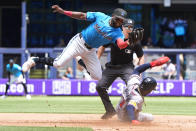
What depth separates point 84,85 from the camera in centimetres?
2173

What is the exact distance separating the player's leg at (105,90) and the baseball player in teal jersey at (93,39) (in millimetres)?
298

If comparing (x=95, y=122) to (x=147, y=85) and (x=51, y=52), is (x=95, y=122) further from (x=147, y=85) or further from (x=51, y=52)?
(x=51, y=52)

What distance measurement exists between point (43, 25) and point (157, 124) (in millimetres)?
19469

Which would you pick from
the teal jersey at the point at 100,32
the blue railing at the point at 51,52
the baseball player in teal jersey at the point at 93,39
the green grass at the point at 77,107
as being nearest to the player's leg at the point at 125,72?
the baseball player in teal jersey at the point at 93,39

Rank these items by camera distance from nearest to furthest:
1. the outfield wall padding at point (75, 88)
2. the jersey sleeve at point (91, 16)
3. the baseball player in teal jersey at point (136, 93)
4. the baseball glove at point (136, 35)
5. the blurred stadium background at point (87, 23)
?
the baseball player in teal jersey at point (136, 93) < the baseball glove at point (136, 35) < the jersey sleeve at point (91, 16) < the outfield wall padding at point (75, 88) < the blurred stadium background at point (87, 23)

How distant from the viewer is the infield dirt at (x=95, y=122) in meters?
9.40

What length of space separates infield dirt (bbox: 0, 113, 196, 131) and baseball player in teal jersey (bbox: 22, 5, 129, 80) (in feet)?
3.75

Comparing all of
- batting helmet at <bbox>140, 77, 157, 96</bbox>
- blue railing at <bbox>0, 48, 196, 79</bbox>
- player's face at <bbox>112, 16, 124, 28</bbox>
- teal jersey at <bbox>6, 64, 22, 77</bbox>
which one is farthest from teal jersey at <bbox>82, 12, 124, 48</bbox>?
blue railing at <bbox>0, 48, 196, 79</bbox>

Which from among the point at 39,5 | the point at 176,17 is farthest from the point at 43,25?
the point at 176,17

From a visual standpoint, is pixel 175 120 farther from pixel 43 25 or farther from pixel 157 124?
pixel 43 25

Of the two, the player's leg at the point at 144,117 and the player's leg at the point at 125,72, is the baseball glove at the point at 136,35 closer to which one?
the player's leg at the point at 125,72

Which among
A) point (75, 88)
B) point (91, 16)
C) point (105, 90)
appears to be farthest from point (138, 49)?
point (75, 88)

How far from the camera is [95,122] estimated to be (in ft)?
35.0

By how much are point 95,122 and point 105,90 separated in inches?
39.1
